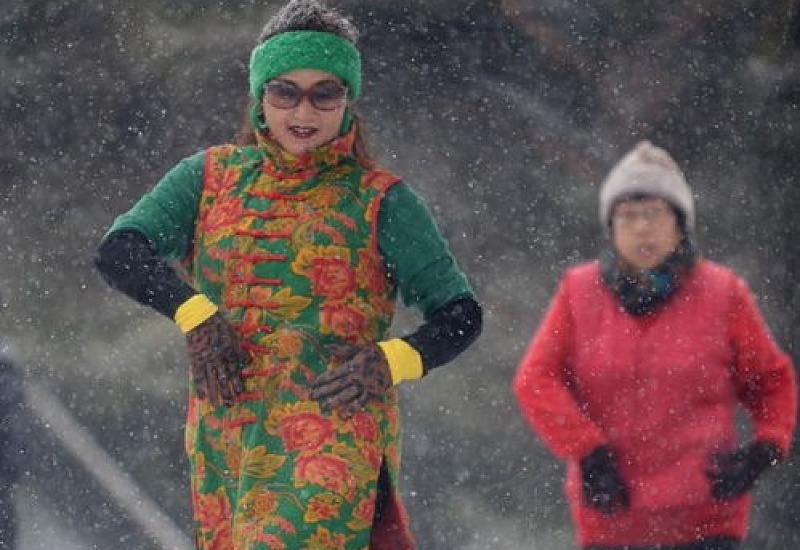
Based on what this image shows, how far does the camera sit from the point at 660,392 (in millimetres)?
5125

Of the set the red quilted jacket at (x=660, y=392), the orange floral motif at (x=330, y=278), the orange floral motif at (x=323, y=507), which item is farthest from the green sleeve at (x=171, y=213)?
the red quilted jacket at (x=660, y=392)

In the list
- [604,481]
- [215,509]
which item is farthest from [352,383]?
[604,481]

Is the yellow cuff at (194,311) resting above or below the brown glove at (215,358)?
above

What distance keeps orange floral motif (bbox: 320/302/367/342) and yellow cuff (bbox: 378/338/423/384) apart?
7cm

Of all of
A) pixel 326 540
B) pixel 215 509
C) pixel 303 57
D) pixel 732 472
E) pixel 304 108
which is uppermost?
pixel 303 57

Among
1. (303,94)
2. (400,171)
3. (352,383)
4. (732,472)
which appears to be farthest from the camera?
(400,171)

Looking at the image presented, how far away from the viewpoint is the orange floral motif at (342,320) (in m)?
4.55

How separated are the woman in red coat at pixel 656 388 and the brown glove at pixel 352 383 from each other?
87cm

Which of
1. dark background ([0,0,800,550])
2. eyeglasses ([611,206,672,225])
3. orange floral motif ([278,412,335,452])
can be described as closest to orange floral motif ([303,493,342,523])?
orange floral motif ([278,412,335,452])

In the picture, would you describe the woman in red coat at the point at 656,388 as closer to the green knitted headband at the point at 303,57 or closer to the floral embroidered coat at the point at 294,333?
the floral embroidered coat at the point at 294,333

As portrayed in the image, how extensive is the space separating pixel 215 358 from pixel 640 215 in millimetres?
1368

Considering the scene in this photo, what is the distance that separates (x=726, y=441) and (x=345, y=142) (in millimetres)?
1297

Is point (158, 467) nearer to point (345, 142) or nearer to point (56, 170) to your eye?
point (56, 170)

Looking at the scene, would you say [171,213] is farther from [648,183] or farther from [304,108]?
[648,183]
